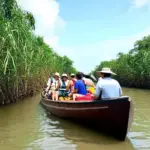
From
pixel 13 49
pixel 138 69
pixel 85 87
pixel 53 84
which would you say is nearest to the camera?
pixel 85 87

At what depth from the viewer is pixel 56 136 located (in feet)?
25.1

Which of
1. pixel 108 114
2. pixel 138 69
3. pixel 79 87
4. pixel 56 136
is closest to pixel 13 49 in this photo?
pixel 79 87

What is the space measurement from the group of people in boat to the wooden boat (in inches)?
11.5

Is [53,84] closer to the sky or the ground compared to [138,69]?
closer to the ground

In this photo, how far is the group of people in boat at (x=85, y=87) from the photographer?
7113mm

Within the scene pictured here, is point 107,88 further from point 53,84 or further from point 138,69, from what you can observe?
point 138,69

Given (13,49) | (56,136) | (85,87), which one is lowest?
(56,136)

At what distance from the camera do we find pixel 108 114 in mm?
7031

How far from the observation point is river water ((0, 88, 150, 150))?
6664mm

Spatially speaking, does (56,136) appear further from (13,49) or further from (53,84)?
(53,84)

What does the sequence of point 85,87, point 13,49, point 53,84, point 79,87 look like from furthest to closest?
point 53,84 < point 13,49 < point 85,87 < point 79,87

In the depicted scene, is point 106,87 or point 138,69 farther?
point 138,69

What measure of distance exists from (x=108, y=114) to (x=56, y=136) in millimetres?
1526

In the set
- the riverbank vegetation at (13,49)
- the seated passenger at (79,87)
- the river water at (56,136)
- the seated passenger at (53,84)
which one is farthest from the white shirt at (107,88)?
the seated passenger at (53,84)
